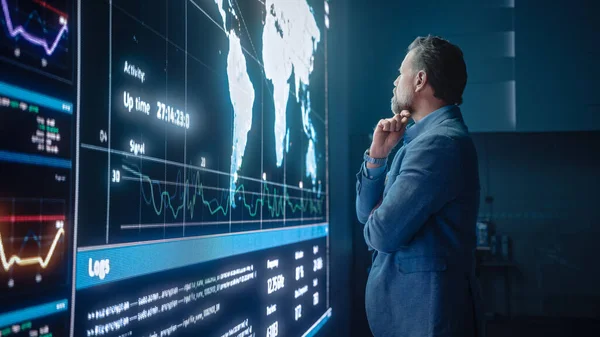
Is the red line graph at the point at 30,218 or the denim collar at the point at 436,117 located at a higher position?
the denim collar at the point at 436,117

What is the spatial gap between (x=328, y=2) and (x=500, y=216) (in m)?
A: 2.33

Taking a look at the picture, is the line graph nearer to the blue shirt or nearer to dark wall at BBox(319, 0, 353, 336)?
the blue shirt

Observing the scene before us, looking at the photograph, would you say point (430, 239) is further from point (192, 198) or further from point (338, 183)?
point (338, 183)

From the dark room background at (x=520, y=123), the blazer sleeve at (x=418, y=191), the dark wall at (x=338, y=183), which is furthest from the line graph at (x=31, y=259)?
the dark room background at (x=520, y=123)

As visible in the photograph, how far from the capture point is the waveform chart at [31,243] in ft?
3.05

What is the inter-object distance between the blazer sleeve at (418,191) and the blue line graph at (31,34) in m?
0.83

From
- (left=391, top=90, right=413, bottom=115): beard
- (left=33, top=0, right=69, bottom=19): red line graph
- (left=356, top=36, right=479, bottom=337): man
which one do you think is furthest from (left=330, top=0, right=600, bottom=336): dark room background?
(left=33, top=0, right=69, bottom=19): red line graph

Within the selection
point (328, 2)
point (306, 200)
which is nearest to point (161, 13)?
point (306, 200)

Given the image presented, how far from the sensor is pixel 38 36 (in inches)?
40.9

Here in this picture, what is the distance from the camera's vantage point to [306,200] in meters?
3.08

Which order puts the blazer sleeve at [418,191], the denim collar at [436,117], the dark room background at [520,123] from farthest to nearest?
the dark room background at [520,123]
the denim collar at [436,117]
the blazer sleeve at [418,191]

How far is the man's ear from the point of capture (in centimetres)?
157

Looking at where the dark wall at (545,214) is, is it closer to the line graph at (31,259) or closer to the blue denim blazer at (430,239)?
the blue denim blazer at (430,239)

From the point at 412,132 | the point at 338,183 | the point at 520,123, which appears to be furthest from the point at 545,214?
the point at 412,132
